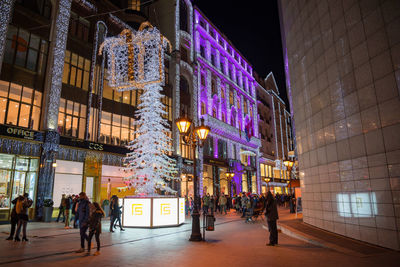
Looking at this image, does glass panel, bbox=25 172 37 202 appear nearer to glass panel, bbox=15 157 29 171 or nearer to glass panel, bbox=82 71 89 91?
glass panel, bbox=15 157 29 171

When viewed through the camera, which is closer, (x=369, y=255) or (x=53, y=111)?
(x=369, y=255)

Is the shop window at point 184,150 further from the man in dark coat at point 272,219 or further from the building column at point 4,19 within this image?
the man in dark coat at point 272,219

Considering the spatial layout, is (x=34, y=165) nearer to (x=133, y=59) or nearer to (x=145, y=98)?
(x=145, y=98)

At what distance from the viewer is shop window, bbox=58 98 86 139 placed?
2139 cm

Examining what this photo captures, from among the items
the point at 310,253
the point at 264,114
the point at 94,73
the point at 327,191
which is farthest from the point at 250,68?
the point at 310,253

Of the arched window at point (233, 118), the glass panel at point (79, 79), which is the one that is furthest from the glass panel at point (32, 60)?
the arched window at point (233, 118)

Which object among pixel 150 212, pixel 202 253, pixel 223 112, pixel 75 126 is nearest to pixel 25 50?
pixel 75 126

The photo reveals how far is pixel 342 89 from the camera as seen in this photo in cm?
1024

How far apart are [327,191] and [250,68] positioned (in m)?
49.9

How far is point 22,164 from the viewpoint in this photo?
1867 centimetres

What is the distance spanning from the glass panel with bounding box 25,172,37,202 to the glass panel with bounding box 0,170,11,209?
3.46 feet

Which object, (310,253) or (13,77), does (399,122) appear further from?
(13,77)

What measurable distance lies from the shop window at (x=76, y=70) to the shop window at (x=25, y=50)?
5.94 feet

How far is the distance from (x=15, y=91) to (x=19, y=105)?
93cm
